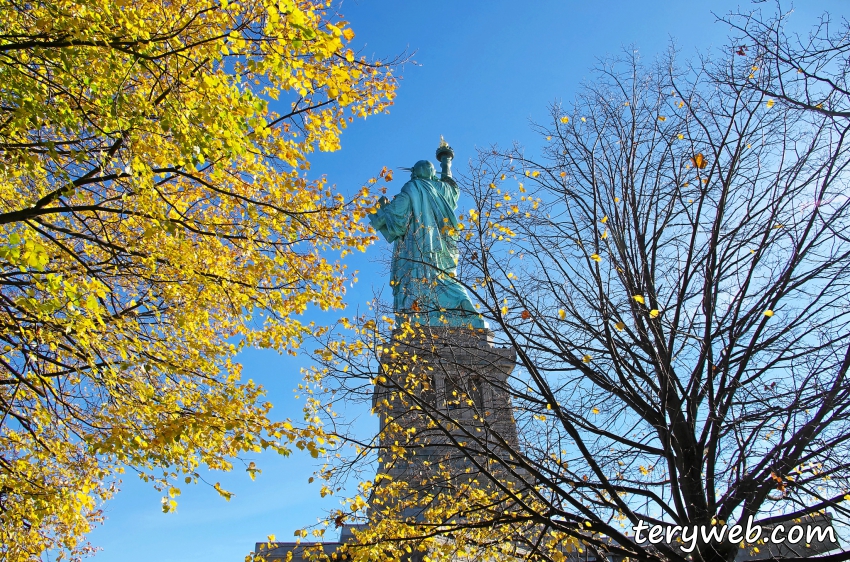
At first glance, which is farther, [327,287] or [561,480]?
[327,287]

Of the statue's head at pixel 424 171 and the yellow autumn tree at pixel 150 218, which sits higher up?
the statue's head at pixel 424 171

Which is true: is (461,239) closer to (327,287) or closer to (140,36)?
(327,287)

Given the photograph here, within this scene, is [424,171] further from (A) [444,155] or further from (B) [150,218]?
(B) [150,218]

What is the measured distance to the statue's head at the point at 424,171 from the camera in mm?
22047

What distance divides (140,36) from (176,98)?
0.49 m

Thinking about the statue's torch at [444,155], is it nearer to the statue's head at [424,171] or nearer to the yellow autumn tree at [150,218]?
the statue's head at [424,171]

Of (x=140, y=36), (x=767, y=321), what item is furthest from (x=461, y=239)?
(x=140, y=36)

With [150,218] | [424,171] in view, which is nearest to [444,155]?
[424,171]

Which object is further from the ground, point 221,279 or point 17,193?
point 17,193

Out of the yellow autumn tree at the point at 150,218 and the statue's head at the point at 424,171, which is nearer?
the yellow autumn tree at the point at 150,218

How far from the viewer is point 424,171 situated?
72.5 feet

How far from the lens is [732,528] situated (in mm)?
4746

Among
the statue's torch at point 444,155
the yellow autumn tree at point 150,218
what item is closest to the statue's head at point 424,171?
the statue's torch at point 444,155

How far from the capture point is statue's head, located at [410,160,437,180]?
22047 mm
